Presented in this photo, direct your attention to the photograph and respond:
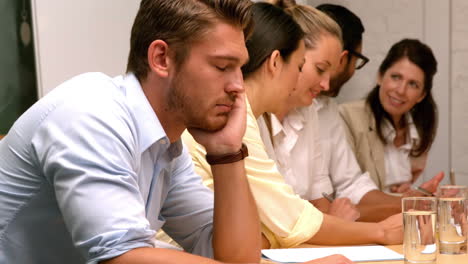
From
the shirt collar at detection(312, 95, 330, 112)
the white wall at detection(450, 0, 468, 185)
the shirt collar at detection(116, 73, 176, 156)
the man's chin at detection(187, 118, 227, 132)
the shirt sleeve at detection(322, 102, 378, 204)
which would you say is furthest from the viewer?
the white wall at detection(450, 0, 468, 185)

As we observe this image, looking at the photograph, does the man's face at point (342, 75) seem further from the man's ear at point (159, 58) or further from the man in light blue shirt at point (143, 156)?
the man's ear at point (159, 58)

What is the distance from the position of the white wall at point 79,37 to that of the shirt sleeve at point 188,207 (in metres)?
1.46

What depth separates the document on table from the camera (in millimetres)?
1460

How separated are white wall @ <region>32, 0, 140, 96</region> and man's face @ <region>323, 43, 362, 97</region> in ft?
2.96

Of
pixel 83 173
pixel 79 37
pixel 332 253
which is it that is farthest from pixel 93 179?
pixel 79 37

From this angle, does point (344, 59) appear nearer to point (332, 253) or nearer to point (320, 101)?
point (320, 101)

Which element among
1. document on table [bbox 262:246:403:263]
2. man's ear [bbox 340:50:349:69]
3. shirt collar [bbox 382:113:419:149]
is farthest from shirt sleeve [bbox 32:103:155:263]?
shirt collar [bbox 382:113:419:149]

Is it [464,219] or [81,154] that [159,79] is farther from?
[464,219]

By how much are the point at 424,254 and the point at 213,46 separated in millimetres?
568

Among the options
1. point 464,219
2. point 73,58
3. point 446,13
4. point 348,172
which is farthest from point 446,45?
point 464,219

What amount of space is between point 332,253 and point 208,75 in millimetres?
505

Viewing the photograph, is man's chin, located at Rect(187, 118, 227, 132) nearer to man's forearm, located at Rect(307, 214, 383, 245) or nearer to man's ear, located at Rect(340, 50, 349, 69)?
man's forearm, located at Rect(307, 214, 383, 245)

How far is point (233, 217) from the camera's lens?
139cm

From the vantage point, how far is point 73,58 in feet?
9.35
